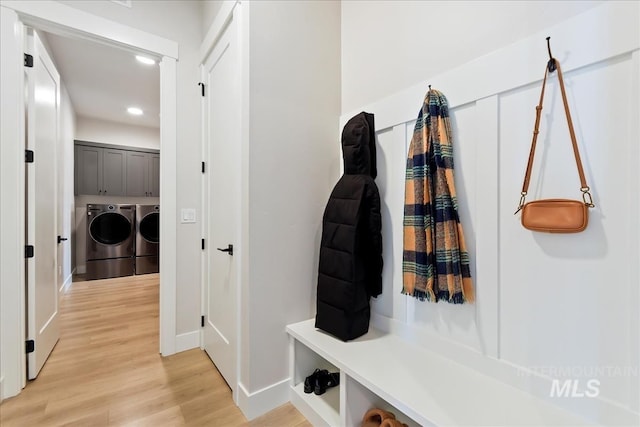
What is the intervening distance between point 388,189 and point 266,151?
722mm

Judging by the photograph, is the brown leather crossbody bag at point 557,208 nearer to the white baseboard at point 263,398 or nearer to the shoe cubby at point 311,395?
the shoe cubby at point 311,395

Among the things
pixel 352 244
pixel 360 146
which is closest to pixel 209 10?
pixel 360 146

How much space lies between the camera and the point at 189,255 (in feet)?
7.39

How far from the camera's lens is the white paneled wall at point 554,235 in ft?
2.77

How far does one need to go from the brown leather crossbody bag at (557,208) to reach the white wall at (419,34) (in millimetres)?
236

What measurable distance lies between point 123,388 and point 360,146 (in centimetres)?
207

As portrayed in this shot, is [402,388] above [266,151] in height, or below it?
below

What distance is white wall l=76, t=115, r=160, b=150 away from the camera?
4.88m

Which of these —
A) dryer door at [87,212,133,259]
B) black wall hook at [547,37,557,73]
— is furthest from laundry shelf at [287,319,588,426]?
dryer door at [87,212,133,259]

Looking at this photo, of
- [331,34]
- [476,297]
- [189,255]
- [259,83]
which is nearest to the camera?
[476,297]

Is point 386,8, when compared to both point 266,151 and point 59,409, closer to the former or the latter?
point 266,151

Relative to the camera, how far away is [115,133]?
5.18m

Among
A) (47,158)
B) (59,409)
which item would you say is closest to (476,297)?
(59,409)

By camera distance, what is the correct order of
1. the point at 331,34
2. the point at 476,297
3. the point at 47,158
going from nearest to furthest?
the point at 476,297 → the point at 331,34 → the point at 47,158
